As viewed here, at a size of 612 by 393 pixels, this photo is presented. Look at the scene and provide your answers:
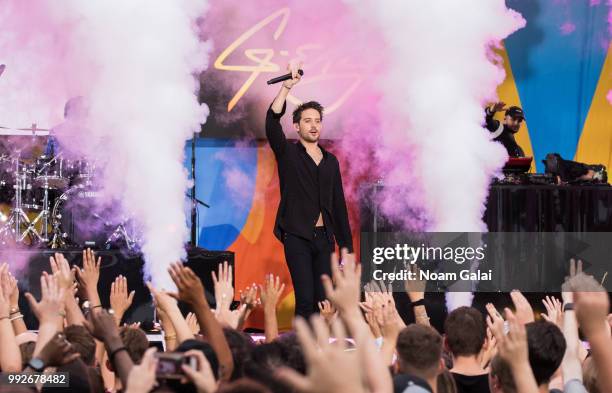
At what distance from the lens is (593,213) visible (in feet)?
26.8

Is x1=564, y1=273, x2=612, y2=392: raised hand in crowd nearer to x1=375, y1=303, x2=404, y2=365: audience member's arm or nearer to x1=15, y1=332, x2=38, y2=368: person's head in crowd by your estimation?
Answer: x1=375, y1=303, x2=404, y2=365: audience member's arm

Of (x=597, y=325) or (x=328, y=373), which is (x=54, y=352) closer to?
(x=328, y=373)

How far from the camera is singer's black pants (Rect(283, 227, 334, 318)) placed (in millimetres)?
6902

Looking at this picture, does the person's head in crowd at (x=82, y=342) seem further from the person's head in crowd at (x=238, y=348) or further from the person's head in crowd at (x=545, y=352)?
the person's head in crowd at (x=545, y=352)

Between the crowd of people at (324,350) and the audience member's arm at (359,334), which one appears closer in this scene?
the audience member's arm at (359,334)

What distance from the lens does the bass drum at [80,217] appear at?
9.04m

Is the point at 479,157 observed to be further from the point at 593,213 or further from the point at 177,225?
the point at 177,225

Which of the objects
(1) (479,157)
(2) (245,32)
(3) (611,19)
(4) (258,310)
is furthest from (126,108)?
(3) (611,19)

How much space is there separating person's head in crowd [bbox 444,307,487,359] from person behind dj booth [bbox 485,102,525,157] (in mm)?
5226

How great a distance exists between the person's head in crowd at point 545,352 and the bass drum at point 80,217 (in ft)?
19.6

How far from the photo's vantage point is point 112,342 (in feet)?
11.3

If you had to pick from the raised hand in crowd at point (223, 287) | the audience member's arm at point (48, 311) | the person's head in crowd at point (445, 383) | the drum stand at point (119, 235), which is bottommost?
the person's head in crowd at point (445, 383)

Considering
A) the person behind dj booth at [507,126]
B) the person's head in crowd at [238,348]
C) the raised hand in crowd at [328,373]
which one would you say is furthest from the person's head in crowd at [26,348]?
the person behind dj booth at [507,126]

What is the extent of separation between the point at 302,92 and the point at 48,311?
21.8ft
